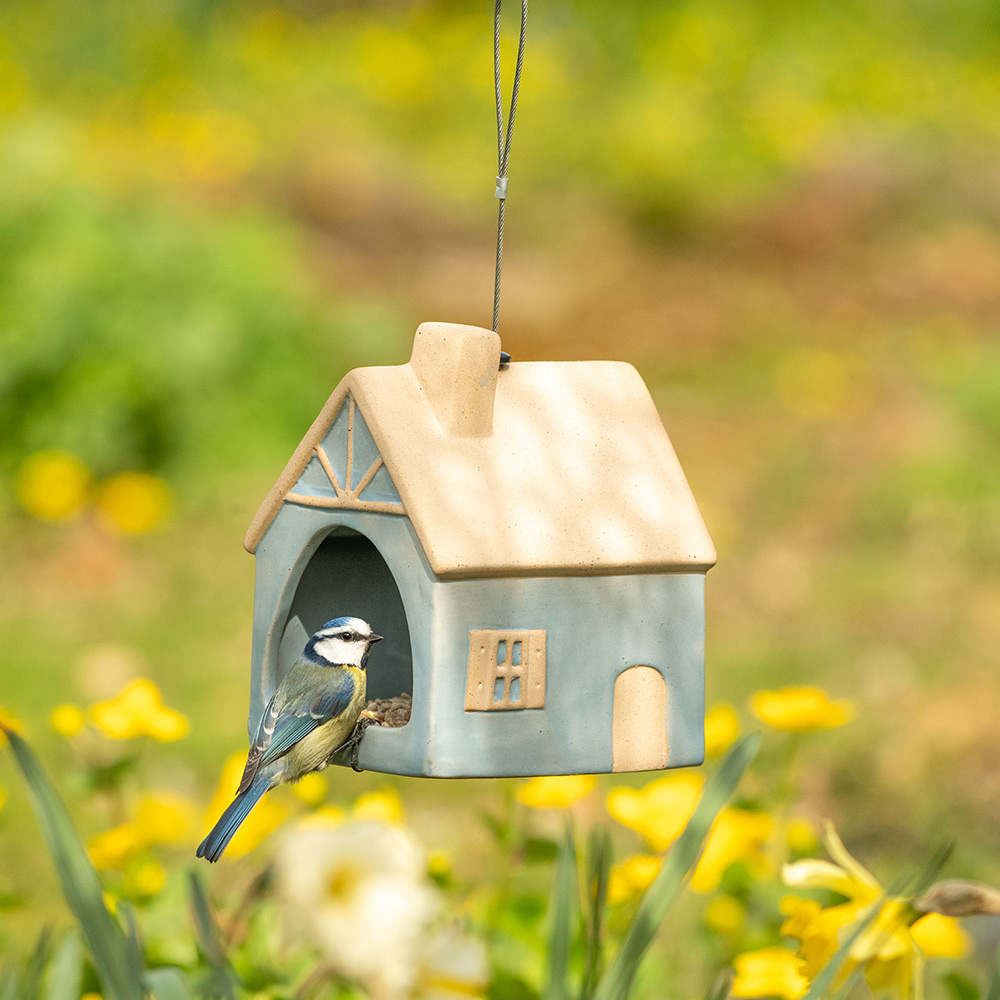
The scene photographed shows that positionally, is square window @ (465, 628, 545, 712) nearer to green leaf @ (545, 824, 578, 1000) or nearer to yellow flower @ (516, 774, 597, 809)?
green leaf @ (545, 824, 578, 1000)

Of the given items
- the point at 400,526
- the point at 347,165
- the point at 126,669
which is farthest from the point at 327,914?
the point at 347,165

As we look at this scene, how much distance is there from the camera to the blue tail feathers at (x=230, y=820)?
132cm

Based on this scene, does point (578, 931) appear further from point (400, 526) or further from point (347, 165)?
point (347, 165)

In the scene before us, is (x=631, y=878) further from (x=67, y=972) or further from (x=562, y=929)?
(x=67, y=972)

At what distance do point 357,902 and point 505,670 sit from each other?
447mm

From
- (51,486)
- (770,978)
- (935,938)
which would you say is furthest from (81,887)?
(51,486)

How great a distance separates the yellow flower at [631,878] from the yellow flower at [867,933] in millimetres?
260

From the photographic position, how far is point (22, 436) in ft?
17.3

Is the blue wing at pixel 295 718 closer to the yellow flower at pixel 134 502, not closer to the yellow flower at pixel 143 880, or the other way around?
the yellow flower at pixel 143 880

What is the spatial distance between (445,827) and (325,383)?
303cm

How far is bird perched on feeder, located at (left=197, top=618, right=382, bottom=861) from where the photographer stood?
1.46 m

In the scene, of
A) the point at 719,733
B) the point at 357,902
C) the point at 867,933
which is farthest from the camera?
the point at 719,733

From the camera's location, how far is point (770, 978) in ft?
5.39

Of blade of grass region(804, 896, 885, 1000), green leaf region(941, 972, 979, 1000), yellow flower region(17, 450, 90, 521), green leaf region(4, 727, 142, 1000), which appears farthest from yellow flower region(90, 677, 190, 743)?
yellow flower region(17, 450, 90, 521)
